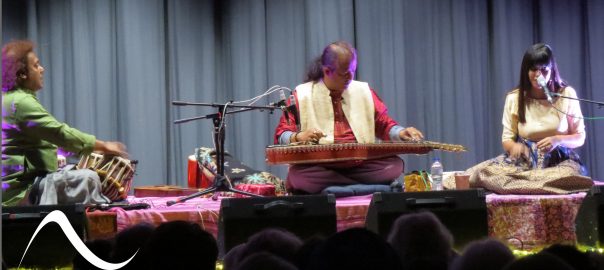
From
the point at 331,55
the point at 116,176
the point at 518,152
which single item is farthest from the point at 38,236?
the point at 518,152

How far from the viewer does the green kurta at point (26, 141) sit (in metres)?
3.88

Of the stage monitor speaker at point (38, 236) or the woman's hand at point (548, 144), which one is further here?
the woman's hand at point (548, 144)

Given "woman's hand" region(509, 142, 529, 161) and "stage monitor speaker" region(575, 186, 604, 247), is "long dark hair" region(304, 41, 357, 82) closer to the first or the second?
"woman's hand" region(509, 142, 529, 161)

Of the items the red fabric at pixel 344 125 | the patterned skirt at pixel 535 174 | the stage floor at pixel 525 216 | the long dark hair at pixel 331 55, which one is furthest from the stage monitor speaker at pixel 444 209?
the long dark hair at pixel 331 55

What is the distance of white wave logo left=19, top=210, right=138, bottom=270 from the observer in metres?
1.71

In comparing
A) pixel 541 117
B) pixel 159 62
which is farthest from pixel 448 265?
pixel 159 62

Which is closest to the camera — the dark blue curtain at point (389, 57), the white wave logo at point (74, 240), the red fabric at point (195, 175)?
the white wave logo at point (74, 240)

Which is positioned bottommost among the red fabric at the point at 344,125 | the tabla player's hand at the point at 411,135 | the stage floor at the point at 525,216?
the stage floor at the point at 525,216

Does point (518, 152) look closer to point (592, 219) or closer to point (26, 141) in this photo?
point (592, 219)

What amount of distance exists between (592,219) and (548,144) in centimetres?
139

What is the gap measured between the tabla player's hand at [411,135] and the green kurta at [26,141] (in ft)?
5.94

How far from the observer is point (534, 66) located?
4719 mm

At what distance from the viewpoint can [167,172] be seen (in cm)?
756

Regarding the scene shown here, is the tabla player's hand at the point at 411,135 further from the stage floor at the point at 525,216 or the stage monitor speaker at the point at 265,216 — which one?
the stage monitor speaker at the point at 265,216
